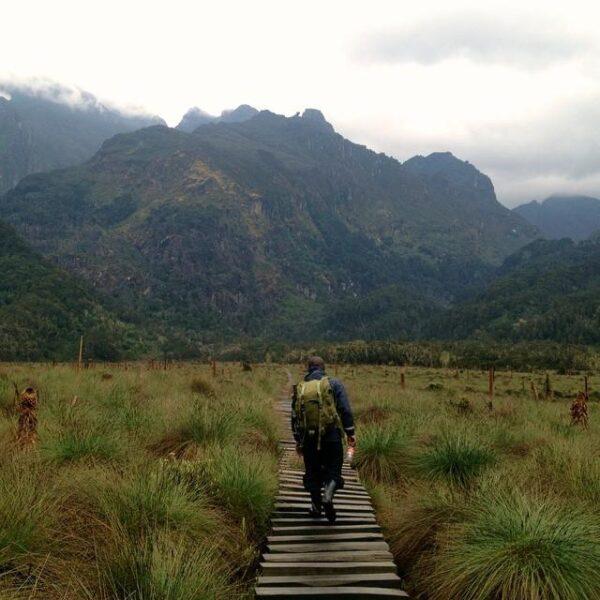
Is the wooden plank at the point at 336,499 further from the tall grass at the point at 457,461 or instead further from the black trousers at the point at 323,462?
the tall grass at the point at 457,461

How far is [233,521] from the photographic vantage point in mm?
6836

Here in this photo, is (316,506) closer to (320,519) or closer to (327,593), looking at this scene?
(320,519)

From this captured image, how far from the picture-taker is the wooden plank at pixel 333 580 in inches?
214

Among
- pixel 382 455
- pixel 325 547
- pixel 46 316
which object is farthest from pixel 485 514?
pixel 46 316

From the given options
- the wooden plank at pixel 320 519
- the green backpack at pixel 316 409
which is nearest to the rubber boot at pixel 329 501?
the wooden plank at pixel 320 519

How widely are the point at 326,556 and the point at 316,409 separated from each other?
69.5 inches

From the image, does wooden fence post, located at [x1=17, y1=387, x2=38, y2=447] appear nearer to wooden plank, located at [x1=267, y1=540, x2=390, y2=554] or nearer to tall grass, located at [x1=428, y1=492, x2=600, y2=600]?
wooden plank, located at [x1=267, y1=540, x2=390, y2=554]

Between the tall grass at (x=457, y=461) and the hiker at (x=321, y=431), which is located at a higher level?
the hiker at (x=321, y=431)

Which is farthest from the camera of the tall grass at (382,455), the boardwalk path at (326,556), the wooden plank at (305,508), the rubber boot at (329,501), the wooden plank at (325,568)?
the tall grass at (382,455)

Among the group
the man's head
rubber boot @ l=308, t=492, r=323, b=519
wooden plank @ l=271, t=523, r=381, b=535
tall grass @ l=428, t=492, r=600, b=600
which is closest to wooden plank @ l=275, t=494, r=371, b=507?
rubber boot @ l=308, t=492, r=323, b=519

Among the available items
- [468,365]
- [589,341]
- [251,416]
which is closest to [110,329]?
[468,365]

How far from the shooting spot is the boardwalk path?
17.3ft

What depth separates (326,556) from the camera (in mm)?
6023

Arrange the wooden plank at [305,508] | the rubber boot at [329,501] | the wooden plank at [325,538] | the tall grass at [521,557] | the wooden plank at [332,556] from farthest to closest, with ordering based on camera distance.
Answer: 1. the wooden plank at [305,508]
2. the rubber boot at [329,501]
3. the wooden plank at [325,538]
4. the wooden plank at [332,556]
5. the tall grass at [521,557]
